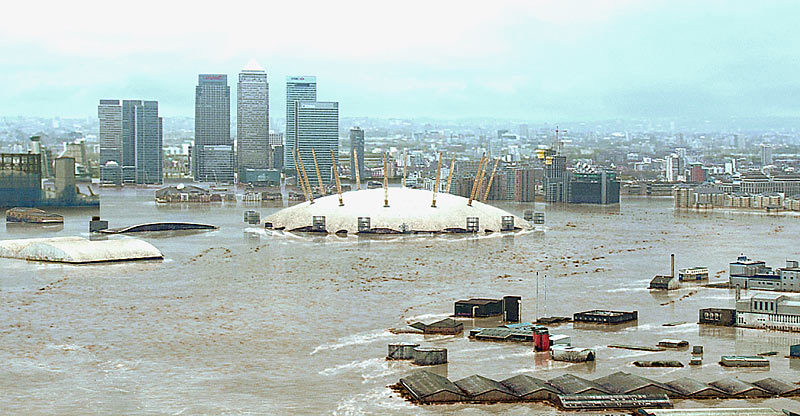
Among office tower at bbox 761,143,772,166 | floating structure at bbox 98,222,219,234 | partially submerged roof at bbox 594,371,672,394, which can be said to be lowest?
partially submerged roof at bbox 594,371,672,394

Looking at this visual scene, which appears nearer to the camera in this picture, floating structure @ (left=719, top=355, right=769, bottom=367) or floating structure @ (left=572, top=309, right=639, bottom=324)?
floating structure @ (left=719, top=355, right=769, bottom=367)

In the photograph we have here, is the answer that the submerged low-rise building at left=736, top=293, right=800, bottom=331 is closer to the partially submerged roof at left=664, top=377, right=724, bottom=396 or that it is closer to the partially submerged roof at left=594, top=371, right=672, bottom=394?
the partially submerged roof at left=664, top=377, right=724, bottom=396

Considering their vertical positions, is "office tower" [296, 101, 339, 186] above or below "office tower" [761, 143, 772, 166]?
above

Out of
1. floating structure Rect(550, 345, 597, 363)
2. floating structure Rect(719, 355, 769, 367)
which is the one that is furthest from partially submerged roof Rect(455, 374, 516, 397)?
floating structure Rect(719, 355, 769, 367)

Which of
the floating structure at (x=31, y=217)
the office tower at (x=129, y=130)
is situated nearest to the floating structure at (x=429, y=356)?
the floating structure at (x=31, y=217)

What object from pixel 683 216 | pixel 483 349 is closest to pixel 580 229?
pixel 683 216

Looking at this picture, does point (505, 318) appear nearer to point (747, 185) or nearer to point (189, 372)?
point (189, 372)

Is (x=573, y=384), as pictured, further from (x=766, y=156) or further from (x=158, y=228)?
(x=766, y=156)

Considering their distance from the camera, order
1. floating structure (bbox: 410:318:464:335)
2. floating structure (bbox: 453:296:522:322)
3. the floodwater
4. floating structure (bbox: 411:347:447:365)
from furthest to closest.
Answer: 1. floating structure (bbox: 453:296:522:322)
2. floating structure (bbox: 410:318:464:335)
3. floating structure (bbox: 411:347:447:365)
4. the floodwater
